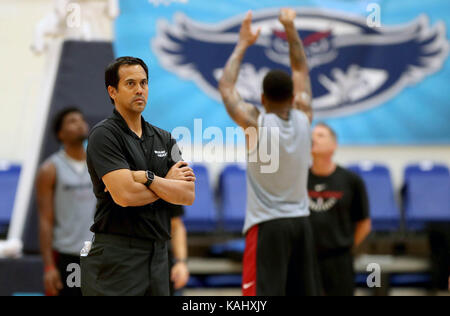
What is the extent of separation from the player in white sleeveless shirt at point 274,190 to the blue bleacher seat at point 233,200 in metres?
3.79

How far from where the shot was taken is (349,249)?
16.7 feet

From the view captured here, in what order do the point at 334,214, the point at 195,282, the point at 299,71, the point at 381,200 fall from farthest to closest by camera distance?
the point at 381,200, the point at 195,282, the point at 334,214, the point at 299,71

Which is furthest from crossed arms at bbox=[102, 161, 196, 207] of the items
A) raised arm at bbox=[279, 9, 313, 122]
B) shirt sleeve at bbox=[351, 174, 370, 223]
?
shirt sleeve at bbox=[351, 174, 370, 223]

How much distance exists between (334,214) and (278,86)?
1.51 meters

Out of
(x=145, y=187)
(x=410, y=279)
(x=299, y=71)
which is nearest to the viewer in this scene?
(x=145, y=187)

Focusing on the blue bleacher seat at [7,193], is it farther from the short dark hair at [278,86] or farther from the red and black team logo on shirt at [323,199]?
the short dark hair at [278,86]

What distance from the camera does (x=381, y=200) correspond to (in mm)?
8109

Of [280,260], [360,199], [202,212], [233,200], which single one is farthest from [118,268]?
[233,200]

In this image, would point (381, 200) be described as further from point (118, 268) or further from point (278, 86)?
point (118, 268)

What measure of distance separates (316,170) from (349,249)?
0.73 metres
